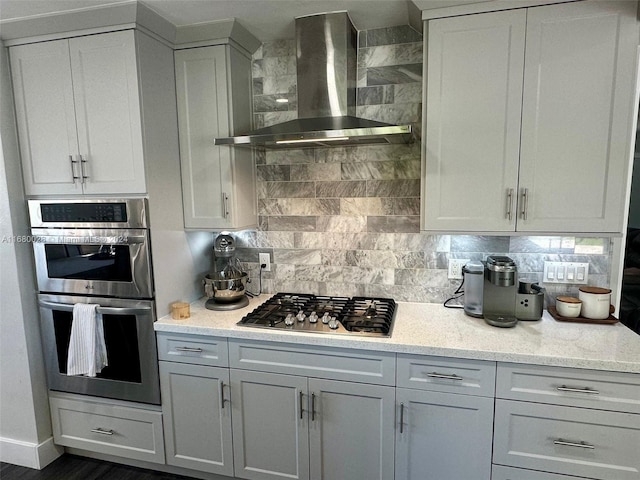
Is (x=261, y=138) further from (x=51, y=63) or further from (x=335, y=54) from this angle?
(x=51, y=63)

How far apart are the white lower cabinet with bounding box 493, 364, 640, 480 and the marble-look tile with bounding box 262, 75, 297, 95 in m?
1.96

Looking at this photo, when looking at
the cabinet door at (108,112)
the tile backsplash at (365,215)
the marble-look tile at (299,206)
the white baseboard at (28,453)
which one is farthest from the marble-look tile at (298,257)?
the white baseboard at (28,453)

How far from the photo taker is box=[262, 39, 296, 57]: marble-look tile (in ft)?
7.73

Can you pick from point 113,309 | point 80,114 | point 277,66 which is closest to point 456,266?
point 277,66

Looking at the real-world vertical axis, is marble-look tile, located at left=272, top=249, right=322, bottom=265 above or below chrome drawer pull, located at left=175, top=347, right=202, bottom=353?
above

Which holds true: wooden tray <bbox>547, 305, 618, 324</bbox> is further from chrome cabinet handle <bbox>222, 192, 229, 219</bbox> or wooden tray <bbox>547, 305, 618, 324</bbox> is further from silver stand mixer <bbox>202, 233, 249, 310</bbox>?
chrome cabinet handle <bbox>222, 192, 229, 219</bbox>

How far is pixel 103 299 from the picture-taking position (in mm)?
2107

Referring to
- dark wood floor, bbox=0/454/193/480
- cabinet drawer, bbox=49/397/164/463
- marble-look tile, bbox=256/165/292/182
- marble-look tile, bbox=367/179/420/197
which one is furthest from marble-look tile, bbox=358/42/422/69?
dark wood floor, bbox=0/454/193/480

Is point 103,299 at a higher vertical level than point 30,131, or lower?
lower

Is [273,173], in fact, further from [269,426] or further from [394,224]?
[269,426]

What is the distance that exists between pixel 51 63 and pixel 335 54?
1.52 metres

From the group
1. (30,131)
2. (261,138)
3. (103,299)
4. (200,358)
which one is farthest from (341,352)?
(30,131)

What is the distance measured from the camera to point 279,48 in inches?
93.5

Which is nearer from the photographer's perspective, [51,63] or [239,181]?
[51,63]
